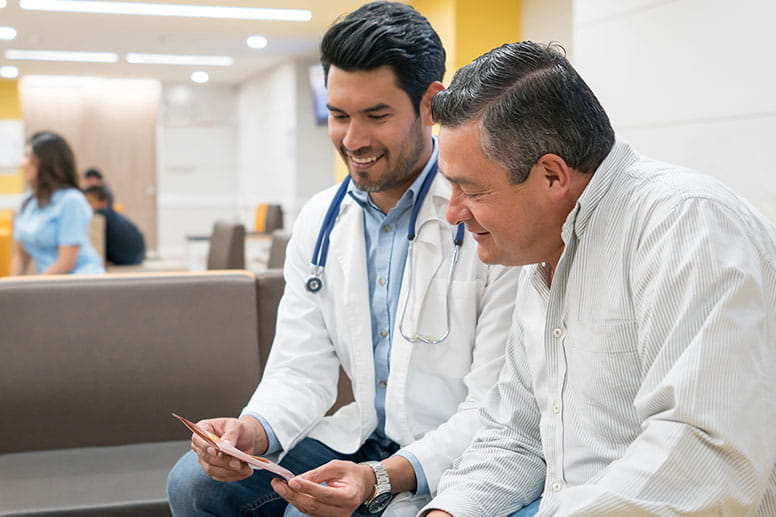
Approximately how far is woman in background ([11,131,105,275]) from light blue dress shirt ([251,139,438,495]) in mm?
2895

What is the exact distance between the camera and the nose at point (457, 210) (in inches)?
50.9

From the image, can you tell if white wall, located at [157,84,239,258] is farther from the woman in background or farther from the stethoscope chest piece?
the stethoscope chest piece

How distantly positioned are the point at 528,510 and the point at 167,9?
8209mm

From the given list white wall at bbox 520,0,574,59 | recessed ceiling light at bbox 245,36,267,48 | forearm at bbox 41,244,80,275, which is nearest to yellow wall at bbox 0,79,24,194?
recessed ceiling light at bbox 245,36,267,48

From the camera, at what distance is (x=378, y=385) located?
175cm

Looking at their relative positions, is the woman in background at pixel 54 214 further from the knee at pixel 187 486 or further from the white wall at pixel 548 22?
the white wall at pixel 548 22

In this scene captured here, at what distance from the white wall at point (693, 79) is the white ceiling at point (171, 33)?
16.1 feet

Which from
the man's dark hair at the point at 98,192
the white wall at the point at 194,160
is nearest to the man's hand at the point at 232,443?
the man's dark hair at the point at 98,192

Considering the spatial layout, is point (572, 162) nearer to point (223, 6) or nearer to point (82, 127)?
point (223, 6)

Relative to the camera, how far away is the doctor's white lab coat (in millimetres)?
1629

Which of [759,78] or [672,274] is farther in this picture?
[759,78]

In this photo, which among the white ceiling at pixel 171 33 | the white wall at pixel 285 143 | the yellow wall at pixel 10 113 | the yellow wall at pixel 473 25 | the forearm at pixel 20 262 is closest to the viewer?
the forearm at pixel 20 262

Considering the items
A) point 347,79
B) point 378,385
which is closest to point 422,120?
point 347,79

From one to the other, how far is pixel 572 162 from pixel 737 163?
2.17m
